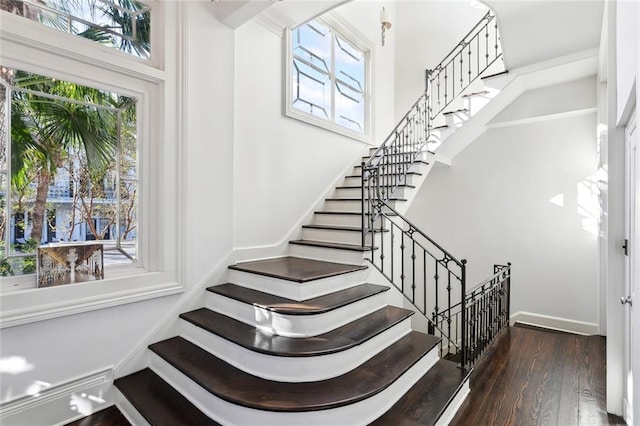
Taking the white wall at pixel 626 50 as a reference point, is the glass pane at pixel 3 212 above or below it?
below

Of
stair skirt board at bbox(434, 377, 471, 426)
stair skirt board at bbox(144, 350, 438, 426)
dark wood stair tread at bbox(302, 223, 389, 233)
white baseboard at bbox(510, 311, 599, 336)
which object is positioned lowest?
white baseboard at bbox(510, 311, 599, 336)

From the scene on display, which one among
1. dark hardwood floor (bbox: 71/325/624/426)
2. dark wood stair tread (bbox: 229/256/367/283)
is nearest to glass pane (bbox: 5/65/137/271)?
dark wood stair tread (bbox: 229/256/367/283)

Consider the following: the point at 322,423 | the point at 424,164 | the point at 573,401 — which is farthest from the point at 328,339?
the point at 424,164

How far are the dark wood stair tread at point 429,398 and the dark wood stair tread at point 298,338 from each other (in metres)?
0.44

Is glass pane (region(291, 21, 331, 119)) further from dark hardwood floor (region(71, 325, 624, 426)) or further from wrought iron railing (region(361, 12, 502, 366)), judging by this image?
dark hardwood floor (region(71, 325, 624, 426))

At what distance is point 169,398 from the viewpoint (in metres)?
2.16

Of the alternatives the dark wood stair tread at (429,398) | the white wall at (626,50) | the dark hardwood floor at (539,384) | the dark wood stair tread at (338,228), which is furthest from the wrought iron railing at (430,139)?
the white wall at (626,50)

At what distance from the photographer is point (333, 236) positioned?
12.3 ft

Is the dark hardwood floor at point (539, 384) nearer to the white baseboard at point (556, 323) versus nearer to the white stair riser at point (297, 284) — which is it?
the white baseboard at point (556, 323)

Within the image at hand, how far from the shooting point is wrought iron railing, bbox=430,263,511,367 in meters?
2.77

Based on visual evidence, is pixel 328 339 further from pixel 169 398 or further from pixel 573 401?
pixel 573 401

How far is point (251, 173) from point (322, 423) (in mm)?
2467

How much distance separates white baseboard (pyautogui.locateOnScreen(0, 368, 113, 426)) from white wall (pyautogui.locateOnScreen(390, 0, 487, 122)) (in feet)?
19.2

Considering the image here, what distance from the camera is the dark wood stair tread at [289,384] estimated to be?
1805mm
